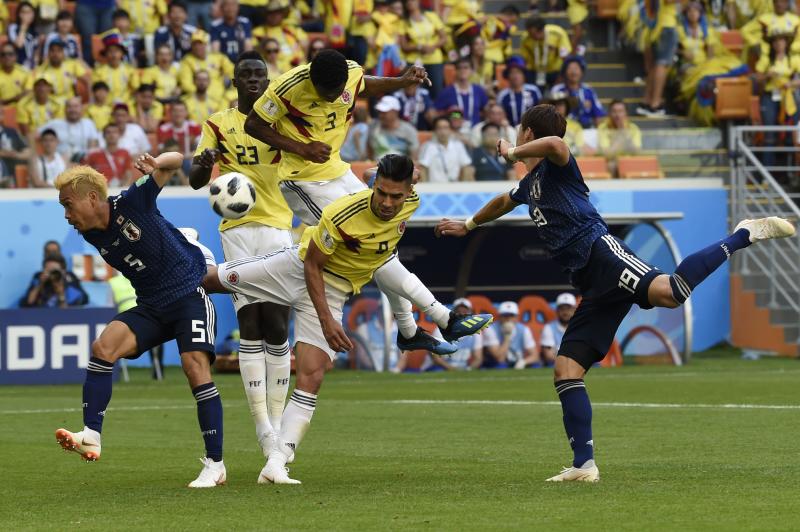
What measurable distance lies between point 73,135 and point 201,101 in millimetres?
2471

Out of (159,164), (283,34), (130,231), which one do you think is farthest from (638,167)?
(159,164)

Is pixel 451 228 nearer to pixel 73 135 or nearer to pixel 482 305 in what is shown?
pixel 482 305

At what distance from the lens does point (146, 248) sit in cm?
966

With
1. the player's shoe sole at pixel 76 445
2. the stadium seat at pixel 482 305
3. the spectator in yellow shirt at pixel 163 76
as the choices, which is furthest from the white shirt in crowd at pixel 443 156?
the player's shoe sole at pixel 76 445

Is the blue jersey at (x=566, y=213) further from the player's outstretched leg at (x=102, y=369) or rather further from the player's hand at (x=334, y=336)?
the player's outstretched leg at (x=102, y=369)

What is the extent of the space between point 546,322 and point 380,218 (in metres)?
13.8

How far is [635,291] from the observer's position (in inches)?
367

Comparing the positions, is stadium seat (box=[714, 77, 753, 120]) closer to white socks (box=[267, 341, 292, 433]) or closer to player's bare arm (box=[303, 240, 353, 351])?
white socks (box=[267, 341, 292, 433])

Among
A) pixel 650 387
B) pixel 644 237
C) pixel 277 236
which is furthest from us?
pixel 644 237

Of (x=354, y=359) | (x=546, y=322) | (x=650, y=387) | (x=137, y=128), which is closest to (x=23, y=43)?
(x=137, y=128)

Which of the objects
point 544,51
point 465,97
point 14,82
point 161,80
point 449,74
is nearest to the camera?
point 14,82

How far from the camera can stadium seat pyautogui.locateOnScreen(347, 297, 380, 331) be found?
22938 mm

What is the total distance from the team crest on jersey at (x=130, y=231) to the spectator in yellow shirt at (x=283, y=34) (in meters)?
16.2

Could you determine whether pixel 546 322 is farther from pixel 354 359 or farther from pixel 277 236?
pixel 277 236
